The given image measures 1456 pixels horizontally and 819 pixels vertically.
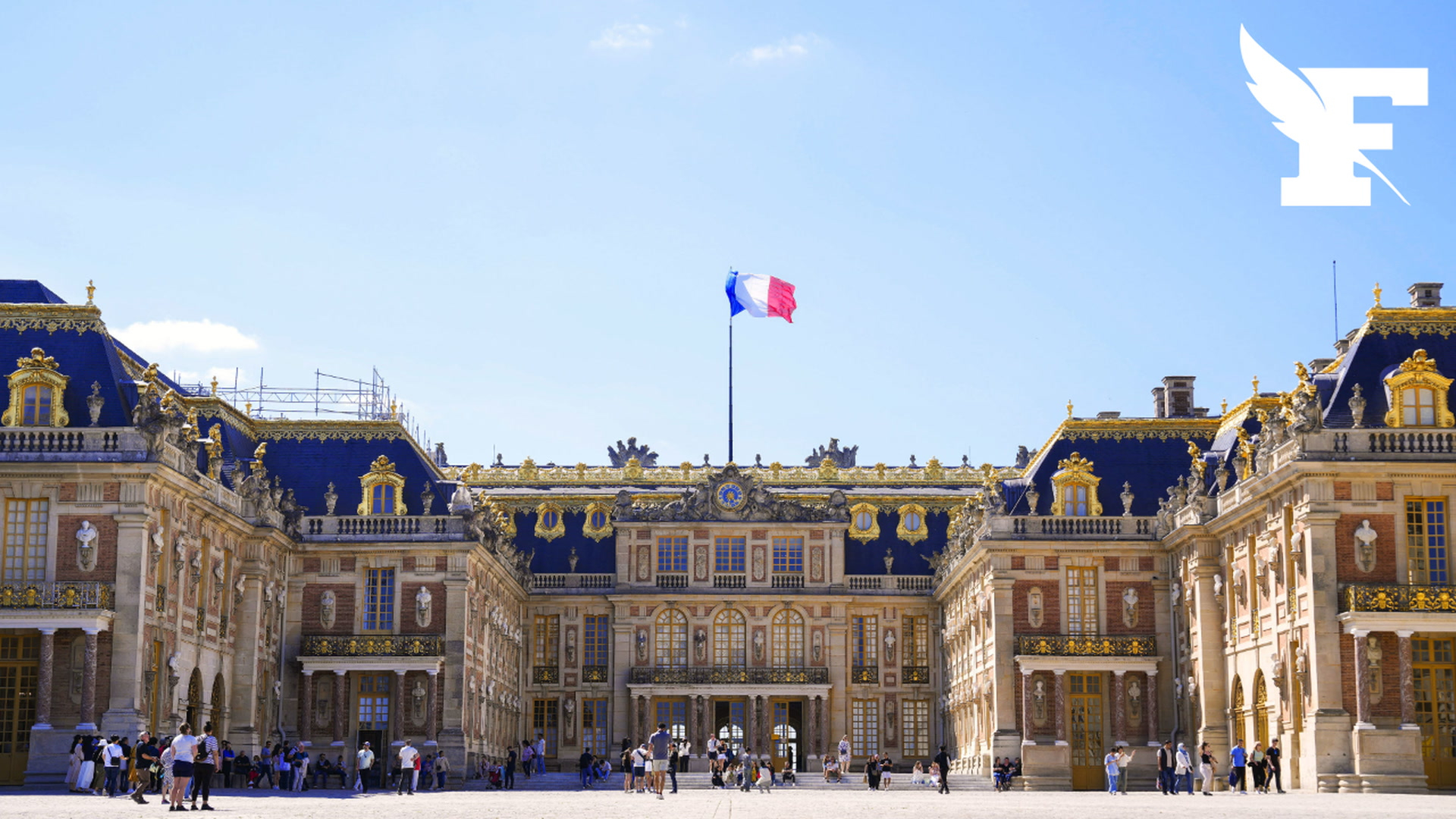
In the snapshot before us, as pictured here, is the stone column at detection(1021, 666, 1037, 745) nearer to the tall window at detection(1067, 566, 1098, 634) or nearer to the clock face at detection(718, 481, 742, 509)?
the tall window at detection(1067, 566, 1098, 634)

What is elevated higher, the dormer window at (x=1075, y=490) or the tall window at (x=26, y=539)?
the dormer window at (x=1075, y=490)

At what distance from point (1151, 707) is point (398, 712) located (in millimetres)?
21743

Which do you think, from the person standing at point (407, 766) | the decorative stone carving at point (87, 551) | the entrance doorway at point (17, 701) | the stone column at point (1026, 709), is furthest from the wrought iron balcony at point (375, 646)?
the stone column at point (1026, 709)

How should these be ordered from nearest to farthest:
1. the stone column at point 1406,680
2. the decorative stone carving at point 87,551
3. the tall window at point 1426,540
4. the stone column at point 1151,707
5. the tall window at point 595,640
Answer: the stone column at point 1406,680 → the tall window at point 1426,540 → the decorative stone carving at point 87,551 → the stone column at point 1151,707 → the tall window at point 595,640

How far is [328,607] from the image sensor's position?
52.9 meters

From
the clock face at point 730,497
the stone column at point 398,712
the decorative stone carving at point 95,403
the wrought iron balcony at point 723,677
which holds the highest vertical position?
the clock face at point 730,497

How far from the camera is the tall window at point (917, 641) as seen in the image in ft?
225

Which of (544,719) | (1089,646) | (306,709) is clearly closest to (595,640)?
(544,719)

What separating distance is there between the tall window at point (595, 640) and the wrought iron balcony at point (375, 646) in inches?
640

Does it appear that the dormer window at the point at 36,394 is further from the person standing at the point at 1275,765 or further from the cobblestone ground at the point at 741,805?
the person standing at the point at 1275,765

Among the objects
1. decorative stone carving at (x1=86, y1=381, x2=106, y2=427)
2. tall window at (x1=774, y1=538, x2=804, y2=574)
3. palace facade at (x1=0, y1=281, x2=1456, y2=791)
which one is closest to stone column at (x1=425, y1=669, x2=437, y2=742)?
palace facade at (x1=0, y1=281, x2=1456, y2=791)

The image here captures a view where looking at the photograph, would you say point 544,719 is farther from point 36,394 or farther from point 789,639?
point 36,394

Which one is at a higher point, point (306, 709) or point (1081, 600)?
point (1081, 600)

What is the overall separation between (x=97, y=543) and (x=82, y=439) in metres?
2.35
